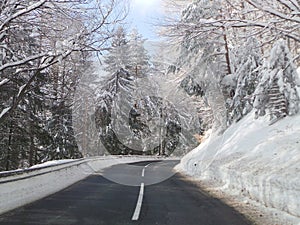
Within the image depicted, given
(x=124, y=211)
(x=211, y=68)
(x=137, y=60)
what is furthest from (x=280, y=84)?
(x=137, y=60)

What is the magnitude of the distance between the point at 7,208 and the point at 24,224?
1.85 meters

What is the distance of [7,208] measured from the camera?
808 centimetres

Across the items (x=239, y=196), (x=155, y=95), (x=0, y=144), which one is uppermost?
(x=155, y=95)

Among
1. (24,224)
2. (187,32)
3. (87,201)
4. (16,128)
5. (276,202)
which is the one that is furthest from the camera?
(16,128)

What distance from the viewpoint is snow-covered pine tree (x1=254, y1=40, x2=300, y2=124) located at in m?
14.6

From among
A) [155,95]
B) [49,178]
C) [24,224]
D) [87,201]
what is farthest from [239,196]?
[155,95]

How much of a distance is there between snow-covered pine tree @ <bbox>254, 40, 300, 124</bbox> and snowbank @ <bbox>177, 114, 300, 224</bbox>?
1.86 feet

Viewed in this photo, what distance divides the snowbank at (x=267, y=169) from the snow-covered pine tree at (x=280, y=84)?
22.3 inches

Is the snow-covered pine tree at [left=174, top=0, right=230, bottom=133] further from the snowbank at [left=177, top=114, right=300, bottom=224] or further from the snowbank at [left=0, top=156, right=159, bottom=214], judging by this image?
the snowbank at [left=0, top=156, right=159, bottom=214]

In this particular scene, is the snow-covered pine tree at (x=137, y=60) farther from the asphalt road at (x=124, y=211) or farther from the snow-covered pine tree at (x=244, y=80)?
the asphalt road at (x=124, y=211)

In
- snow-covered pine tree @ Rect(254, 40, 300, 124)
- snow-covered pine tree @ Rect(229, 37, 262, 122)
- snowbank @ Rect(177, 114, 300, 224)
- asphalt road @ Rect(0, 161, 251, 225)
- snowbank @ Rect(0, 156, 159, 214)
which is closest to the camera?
asphalt road @ Rect(0, 161, 251, 225)

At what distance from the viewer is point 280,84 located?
48.1 ft

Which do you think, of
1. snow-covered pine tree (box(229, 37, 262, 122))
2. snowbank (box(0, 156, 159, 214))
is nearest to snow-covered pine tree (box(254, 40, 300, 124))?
snow-covered pine tree (box(229, 37, 262, 122))

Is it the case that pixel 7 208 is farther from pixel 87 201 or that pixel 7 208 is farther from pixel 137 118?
pixel 137 118
